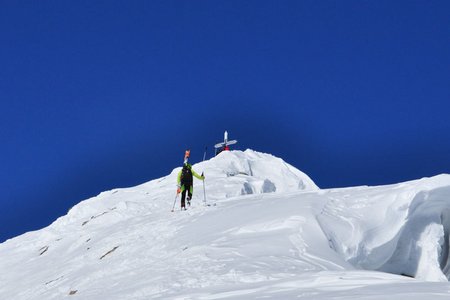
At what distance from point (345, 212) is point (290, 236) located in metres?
3.74

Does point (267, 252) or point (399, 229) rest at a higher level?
point (399, 229)

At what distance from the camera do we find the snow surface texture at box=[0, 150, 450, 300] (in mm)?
12539

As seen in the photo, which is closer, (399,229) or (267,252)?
(267,252)

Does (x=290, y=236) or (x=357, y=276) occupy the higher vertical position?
(x=290, y=236)

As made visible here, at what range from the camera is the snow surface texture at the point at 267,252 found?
12539mm

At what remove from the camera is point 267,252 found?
53.7 ft

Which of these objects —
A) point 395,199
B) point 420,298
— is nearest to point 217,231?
point 395,199

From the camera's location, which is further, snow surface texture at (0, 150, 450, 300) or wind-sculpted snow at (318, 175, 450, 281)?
wind-sculpted snow at (318, 175, 450, 281)

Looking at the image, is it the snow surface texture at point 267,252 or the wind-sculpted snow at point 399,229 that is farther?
the wind-sculpted snow at point 399,229

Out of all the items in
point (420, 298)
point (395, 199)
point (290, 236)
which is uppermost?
point (395, 199)

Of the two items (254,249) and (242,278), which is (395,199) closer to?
(254,249)

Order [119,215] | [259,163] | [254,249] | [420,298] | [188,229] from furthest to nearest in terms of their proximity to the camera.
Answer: [259,163], [119,215], [188,229], [254,249], [420,298]

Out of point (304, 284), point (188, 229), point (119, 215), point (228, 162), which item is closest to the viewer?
point (304, 284)

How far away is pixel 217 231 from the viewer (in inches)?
798
